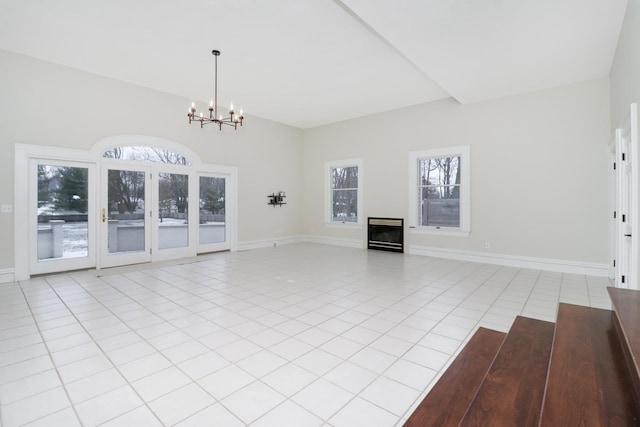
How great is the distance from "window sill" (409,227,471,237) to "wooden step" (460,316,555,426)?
4406mm

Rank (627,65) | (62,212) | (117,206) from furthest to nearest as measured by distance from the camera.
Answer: (117,206)
(62,212)
(627,65)

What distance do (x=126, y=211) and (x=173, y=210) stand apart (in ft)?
2.86

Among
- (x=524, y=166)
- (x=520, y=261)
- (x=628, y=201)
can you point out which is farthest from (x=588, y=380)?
(x=524, y=166)

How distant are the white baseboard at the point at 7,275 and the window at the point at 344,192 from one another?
637cm

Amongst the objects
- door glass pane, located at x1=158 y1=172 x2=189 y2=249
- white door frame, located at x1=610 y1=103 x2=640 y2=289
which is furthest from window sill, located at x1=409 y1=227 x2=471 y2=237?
door glass pane, located at x1=158 y1=172 x2=189 y2=249

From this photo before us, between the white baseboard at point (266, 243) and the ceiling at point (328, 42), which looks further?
the white baseboard at point (266, 243)

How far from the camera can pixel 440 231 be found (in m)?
6.58

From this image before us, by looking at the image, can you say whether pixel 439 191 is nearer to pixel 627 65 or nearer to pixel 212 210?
pixel 627 65

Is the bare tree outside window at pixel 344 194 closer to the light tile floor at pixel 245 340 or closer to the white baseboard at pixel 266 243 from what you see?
the white baseboard at pixel 266 243

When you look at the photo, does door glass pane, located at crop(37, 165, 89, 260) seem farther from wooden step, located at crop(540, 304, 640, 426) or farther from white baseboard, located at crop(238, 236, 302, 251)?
wooden step, located at crop(540, 304, 640, 426)

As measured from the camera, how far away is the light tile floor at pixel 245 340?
1.83 metres

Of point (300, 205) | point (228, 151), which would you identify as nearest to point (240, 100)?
point (228, 151)

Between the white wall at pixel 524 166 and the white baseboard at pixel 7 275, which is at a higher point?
the white wall at pixel 524 166

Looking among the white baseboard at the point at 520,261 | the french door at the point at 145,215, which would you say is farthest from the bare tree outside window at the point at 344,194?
the french door at the point at 145,215
